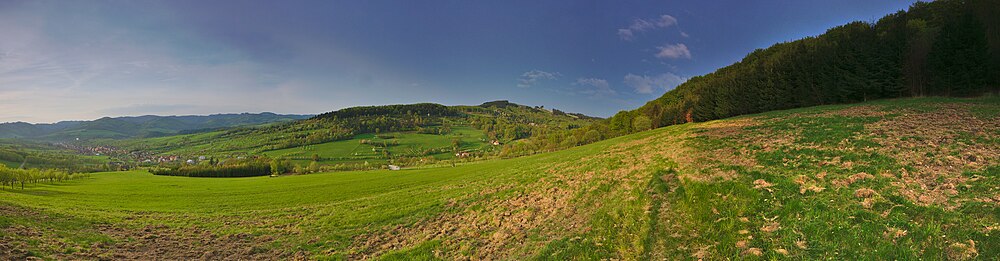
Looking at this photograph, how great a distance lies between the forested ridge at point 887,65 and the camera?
3956 cm

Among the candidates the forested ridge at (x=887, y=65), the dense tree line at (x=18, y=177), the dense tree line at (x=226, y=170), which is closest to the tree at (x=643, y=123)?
the forested ridge at (x=887, y=65)

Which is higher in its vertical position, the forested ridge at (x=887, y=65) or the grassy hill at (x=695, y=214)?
the forested ridge at (x=887, y=65)

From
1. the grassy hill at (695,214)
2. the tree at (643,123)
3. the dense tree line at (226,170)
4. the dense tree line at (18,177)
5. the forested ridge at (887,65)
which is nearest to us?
the grassy hill at (695,214)

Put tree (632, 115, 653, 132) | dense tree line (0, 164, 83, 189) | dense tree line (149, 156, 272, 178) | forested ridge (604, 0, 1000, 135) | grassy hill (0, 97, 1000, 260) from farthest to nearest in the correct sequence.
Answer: dense tree line (149, 156, 272, 178)
tree (632, 115, 653, 132)
dense tree line (0, 164, 83, 189)
forested ridge (604, 0, 1000, 135)
grassy hill (0, 97, 1000, 260)

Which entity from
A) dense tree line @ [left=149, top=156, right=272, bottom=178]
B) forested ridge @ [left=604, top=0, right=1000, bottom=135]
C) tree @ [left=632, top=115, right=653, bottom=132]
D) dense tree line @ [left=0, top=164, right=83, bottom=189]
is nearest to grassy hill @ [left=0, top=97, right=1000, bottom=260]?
forested ridge @ [left=604, top=0, right=1000, bottom=135]

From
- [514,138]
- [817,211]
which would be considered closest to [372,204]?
[817,211]

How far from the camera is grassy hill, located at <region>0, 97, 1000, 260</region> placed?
863 centimetres

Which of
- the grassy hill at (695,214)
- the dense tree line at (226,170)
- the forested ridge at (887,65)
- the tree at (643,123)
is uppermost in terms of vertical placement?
the forested ridge at (887,65)

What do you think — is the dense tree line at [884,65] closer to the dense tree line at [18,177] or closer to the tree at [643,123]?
the tree at [643,123]

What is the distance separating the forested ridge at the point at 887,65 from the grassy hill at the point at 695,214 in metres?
25.5

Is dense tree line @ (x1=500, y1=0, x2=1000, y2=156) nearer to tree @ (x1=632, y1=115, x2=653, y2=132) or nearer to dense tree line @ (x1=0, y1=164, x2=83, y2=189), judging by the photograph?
tree @ (x1=632, y1=115, x2=653, y2=132)

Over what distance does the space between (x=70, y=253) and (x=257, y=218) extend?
10967 mm

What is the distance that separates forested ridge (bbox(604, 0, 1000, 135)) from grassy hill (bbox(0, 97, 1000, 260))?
25.5m

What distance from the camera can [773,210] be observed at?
10.4m
